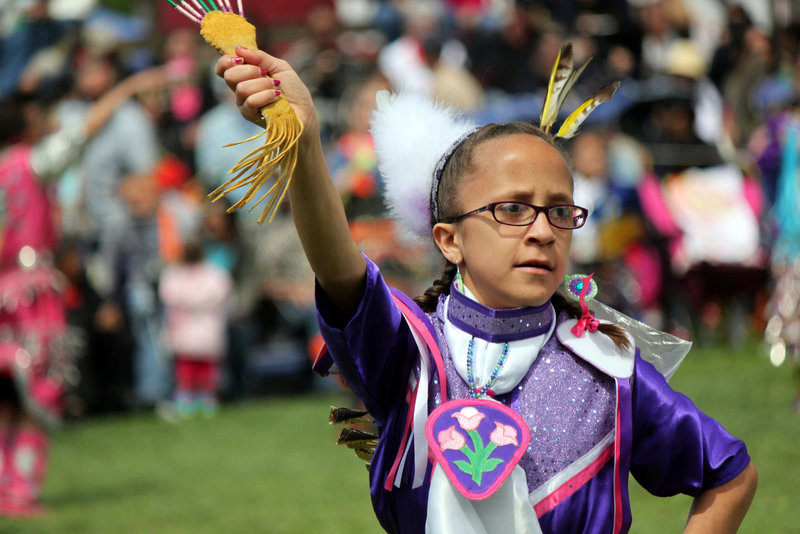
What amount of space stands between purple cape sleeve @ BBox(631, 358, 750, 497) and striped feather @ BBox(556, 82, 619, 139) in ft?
1.79

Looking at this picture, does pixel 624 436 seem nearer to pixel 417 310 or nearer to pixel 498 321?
pixel 498 321

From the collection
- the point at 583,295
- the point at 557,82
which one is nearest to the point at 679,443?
the point at 583,295

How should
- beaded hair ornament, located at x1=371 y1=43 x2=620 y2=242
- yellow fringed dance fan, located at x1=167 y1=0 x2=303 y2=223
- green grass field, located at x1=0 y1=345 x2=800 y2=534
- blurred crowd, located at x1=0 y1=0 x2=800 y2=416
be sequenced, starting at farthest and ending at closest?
1. blurred crowd, located at x1=0 y1=0 x2=800 y2=416
2. green grass field, located at x1=0 y1=345 x2=800 y2=534
3. beaded hair ornament, located at x1=371 y1=43 x2=620 y2=242
4. yellow fringed dance fan, located at x1=167 y1=0 x2=303 y2=223

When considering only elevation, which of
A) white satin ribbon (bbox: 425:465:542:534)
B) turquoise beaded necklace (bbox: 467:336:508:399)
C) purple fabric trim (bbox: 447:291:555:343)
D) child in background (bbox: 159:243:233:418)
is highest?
purple fabric trim (bbox: 447:291:555:343)

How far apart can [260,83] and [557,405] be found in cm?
87

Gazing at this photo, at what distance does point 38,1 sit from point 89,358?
4609mm

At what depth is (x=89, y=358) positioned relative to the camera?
29.4 feet

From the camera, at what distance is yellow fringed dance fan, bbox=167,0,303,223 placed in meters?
1.96

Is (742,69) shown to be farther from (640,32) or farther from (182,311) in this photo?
(182,311)

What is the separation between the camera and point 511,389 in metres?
2.36

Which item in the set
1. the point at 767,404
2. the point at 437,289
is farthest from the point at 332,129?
the point at 437,289

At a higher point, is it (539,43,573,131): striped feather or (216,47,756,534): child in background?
(539,43,573,131): striped feather

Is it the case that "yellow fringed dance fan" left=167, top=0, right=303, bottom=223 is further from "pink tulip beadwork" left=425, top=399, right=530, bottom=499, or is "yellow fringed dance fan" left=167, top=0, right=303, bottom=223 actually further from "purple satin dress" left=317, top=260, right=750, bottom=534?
"pink tulip beadwork" left=425, top=399, right=530, bottom=499

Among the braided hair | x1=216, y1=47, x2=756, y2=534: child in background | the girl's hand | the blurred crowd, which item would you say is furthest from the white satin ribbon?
the blurred crowd
